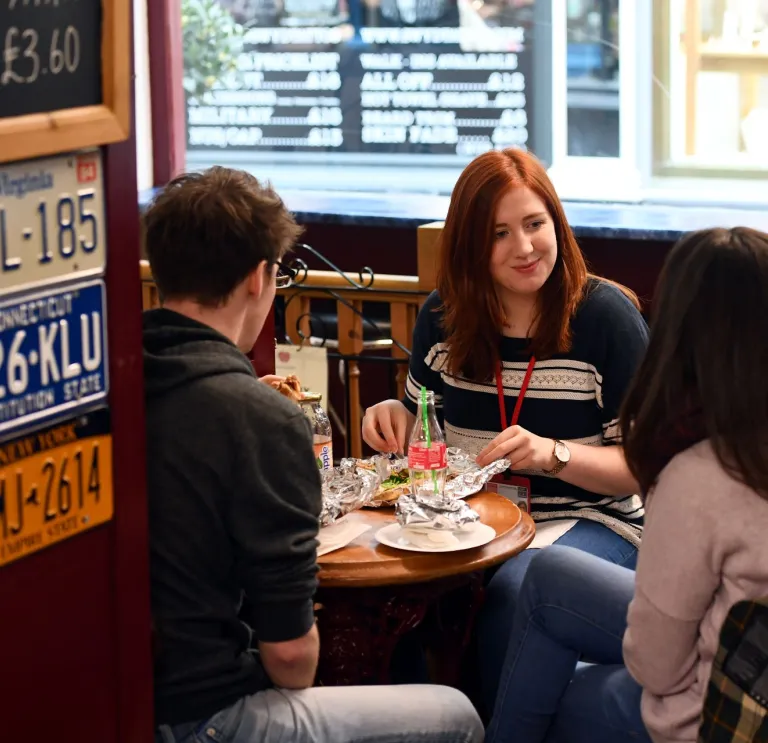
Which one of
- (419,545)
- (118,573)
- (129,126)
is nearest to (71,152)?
(129,126)

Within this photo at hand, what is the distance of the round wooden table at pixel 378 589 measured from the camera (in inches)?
84.8

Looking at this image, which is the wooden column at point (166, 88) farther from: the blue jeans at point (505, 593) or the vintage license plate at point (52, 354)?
the vintage license plate at point (52, 354)

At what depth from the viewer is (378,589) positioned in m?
2.22

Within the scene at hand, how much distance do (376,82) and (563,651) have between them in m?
3.31

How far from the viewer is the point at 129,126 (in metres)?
1.50

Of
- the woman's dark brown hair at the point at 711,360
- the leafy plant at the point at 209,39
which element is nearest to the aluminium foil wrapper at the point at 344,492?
the woman's dark brown hair at the point at 711,360

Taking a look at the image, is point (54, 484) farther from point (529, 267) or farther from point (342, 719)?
point (529, 267)

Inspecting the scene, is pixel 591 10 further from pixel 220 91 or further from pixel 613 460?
pixel 613 460

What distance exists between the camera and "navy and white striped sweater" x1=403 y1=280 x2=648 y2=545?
2703mm

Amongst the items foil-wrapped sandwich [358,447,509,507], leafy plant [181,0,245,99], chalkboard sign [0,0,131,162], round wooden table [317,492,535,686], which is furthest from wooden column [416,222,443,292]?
leafy plant [181,0,245,99]

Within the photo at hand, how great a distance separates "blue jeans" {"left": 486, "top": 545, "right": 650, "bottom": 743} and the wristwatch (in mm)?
332

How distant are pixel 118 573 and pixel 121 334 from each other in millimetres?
293

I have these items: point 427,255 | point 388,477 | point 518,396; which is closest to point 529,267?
point 518,396

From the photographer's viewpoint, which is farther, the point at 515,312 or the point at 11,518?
the point at 515,312
